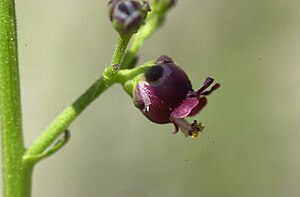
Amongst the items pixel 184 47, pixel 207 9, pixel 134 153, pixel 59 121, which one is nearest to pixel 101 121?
pixel 134 153

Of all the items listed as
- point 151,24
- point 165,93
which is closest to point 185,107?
point 165,93

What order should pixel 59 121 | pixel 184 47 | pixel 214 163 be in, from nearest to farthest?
pixel 59 121, pixel 214 163, pixel 184 47

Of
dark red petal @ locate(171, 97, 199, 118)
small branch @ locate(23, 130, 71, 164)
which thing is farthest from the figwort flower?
small branch @ locate(23, 130, 71, 164)

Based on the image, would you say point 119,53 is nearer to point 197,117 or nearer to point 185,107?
point 185,107

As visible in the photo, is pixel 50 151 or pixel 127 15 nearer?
pixel 127 15

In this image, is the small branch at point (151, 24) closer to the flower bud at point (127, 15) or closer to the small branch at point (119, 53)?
the small branch at point (119, 53)

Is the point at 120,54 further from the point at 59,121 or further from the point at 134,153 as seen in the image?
the point at 134,153
